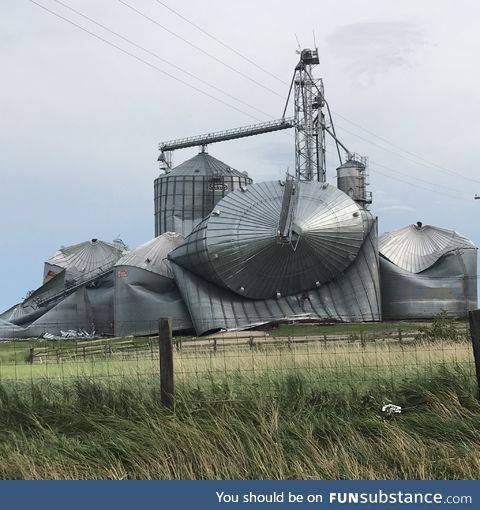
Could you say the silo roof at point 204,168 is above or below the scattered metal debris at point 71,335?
above

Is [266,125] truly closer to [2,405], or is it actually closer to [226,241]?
[226,241]

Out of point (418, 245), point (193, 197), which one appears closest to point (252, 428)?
point (418, 245)

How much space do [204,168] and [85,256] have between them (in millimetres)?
21469

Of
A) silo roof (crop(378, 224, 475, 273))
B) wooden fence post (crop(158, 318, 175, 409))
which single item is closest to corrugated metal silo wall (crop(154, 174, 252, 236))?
silo roof (crop(378, 224, 475, 273))

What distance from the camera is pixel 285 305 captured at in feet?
219

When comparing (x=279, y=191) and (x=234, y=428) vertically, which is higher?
(x=279, y=191)

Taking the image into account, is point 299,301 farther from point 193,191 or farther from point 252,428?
point 252,428

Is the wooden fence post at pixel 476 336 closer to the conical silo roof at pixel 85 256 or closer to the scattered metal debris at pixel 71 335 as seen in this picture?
the scattered metal debris at pixel 71 335

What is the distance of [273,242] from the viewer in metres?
63.2

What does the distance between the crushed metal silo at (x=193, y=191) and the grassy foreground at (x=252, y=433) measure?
89.7 meters

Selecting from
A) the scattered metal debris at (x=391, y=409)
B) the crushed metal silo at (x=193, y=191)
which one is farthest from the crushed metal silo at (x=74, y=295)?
the scattered metal debris at (x=391, y=409)

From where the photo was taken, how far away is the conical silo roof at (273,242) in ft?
209

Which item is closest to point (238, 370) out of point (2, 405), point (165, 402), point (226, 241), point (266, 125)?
point (165, 402)

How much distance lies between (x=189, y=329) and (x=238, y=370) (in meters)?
57.4
